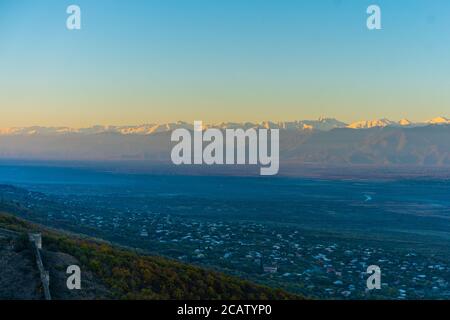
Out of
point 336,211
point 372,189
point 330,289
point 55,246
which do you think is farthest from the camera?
point 372,189

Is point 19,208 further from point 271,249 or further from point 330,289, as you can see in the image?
point 330,289

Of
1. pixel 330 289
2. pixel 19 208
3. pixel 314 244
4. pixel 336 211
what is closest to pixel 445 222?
pixel 336 211
